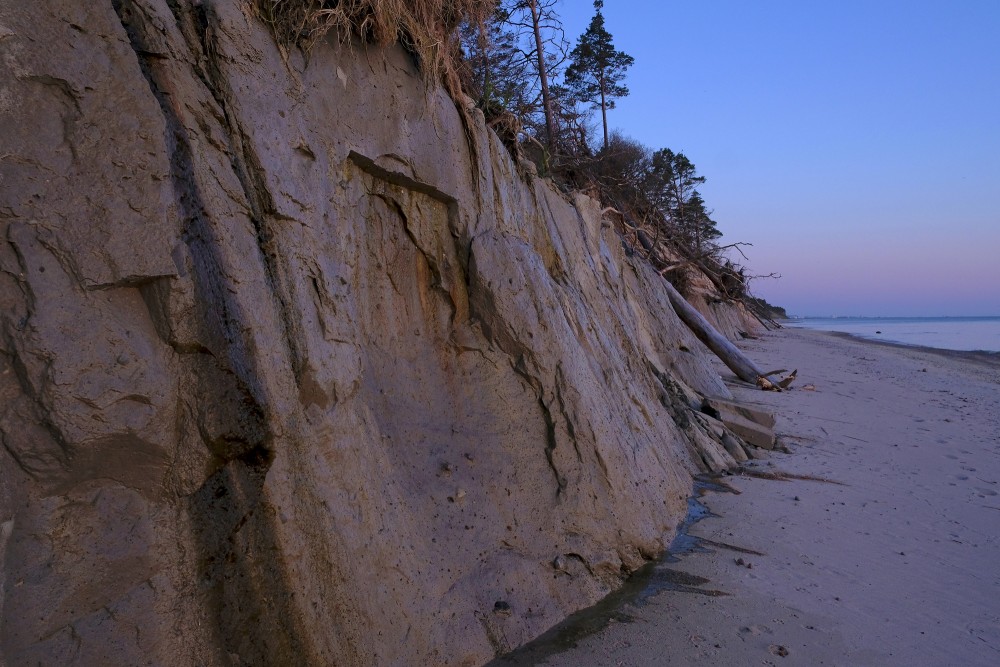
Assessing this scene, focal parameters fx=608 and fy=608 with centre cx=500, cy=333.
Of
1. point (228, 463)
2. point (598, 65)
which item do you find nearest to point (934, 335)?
point (598, 65)

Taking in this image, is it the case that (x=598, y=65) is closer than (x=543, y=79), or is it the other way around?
(x=543, y=79)

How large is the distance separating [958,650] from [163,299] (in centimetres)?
462

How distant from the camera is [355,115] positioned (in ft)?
12.6

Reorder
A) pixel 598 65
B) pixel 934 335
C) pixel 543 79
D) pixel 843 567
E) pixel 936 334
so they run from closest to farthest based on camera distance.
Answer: pixel 843 567 < pixel 543 79 < pixel 598 65 < pixel 934 335 < pixel 936 334

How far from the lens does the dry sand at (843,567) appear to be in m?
3.49

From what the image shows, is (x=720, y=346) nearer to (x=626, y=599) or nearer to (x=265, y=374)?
(x=626, y=599)

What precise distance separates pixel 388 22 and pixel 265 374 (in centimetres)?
249

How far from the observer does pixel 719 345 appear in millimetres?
12367

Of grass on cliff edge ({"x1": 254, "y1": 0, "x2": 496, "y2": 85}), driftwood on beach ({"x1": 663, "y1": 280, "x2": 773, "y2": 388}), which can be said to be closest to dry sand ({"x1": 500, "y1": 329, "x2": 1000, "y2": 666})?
driftwood on beach ({"x1": 663, "y1": 280, "x2": 773, "y2": 388})

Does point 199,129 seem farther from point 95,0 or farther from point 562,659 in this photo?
point 562,659

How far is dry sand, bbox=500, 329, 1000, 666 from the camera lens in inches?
137

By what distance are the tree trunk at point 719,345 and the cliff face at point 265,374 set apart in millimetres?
8304

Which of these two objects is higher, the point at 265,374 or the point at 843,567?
the point at 265,374

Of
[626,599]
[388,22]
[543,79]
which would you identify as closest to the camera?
[388,22]
